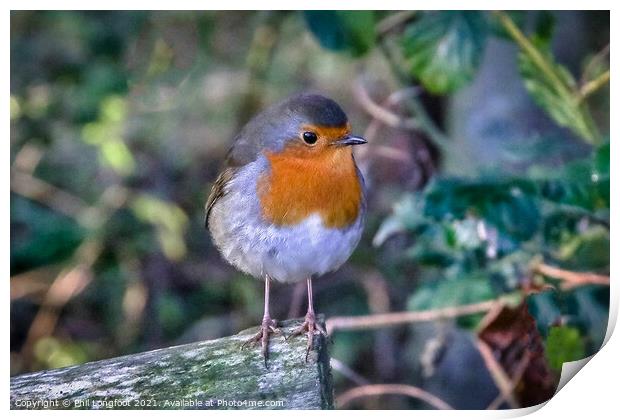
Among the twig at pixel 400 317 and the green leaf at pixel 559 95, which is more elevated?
the green leaf at pixel 559 95

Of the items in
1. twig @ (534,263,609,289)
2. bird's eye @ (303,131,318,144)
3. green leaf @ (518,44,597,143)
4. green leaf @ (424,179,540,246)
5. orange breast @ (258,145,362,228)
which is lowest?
twig @ (534,263,609,289)

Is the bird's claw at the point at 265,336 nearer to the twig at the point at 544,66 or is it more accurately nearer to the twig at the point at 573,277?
the twig at the point at 573,277

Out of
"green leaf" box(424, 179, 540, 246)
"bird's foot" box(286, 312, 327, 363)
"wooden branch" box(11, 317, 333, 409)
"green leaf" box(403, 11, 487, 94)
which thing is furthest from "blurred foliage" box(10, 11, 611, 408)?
"wooden branch" box(11, 317, 333, 409)

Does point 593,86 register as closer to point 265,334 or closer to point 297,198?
point 297,198

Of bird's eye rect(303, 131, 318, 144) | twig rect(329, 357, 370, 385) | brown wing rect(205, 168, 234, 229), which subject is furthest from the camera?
twig rect(329, 357, 370, 385)

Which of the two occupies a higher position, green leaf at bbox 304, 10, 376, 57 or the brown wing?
green leaf at bbox 304, 10, 376, 57

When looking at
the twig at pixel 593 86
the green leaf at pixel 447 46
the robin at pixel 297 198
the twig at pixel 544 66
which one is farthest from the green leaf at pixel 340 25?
the twig at pixel 593 86

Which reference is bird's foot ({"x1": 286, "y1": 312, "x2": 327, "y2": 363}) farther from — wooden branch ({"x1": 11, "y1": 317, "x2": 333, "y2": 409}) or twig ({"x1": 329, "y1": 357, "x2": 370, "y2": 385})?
twig ({"x1": 329, "y1": 357, "x2": 370, "y2": 385})
